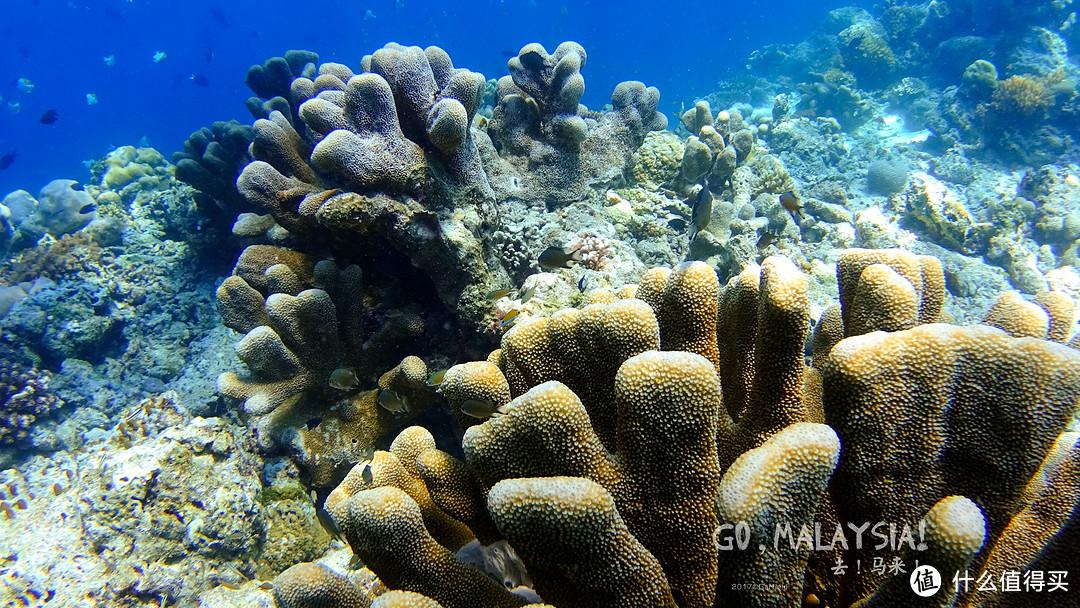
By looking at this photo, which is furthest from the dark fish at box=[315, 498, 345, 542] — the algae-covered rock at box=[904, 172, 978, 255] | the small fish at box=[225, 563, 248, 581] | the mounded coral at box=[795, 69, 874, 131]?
the mounded coral at box=[795, 69, 874, 131]

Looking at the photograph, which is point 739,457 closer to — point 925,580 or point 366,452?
point 925,580

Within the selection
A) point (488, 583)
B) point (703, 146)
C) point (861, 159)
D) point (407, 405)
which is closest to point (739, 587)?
point (488, 583)

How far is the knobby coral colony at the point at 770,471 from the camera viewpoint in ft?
3.62

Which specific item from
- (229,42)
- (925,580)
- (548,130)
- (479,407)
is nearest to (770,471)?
(925,580)

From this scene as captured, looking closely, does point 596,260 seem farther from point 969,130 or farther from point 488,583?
point 969,130

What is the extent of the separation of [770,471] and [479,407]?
104cm

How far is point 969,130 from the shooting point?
12.4 m

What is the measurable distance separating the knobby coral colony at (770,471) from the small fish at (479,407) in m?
0.29

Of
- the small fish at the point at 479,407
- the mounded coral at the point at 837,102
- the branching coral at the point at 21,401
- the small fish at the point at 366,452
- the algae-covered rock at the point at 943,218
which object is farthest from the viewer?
the mounded coral at the point at 837,102

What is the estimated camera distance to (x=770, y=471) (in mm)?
1059

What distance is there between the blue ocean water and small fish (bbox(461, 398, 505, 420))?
51198mm

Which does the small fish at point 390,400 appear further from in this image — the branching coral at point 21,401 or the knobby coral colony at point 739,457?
the branching coral at point 21,401

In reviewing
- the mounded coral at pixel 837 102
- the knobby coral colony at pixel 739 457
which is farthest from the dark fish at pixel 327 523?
the mounded coral at pixel 837 102

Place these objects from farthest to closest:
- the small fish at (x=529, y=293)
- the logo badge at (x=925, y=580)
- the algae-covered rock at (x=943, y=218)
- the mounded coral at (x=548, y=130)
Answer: the algae-covered rock at (x=943, y=218) < the mounded coral at (x=548, y=130) < the small fish at (x=529, y=293) < the logo badge at (x=925, y=580)
